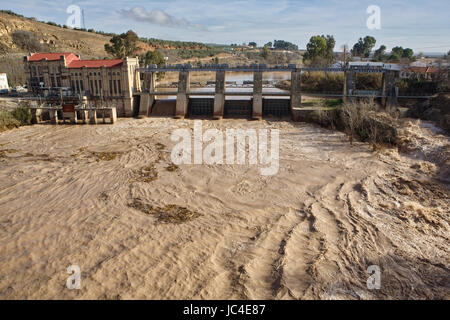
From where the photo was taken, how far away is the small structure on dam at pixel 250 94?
33875 millimetres

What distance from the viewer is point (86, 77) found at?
1359 inches

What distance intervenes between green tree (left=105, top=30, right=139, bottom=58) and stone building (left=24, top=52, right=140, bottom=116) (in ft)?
60.2

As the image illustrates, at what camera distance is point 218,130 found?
30.5 meters

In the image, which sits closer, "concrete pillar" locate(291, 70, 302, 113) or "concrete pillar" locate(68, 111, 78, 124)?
"concrete pillar" locate(68, 111, 78, 124)

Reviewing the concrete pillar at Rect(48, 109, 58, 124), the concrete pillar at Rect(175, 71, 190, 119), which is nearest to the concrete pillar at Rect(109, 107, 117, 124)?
the concrete pillar at Rect(48, 109, 58, 124)

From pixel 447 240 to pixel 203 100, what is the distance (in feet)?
91.8

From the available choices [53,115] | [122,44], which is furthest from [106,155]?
[122,44]

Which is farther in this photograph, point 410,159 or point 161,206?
point 410,159

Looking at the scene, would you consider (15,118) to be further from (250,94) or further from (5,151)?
(250,94)

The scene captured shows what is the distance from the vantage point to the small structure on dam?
111 feet

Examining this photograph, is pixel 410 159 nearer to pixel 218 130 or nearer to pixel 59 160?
pixel 218 130

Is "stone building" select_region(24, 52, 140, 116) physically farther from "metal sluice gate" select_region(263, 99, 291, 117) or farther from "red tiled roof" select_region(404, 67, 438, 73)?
"red tiled roof" select_region(404, 67, 438, 73)

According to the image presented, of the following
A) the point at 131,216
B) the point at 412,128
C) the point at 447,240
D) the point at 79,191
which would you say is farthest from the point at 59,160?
the point at 412,128

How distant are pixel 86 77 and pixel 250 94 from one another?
1693cm
